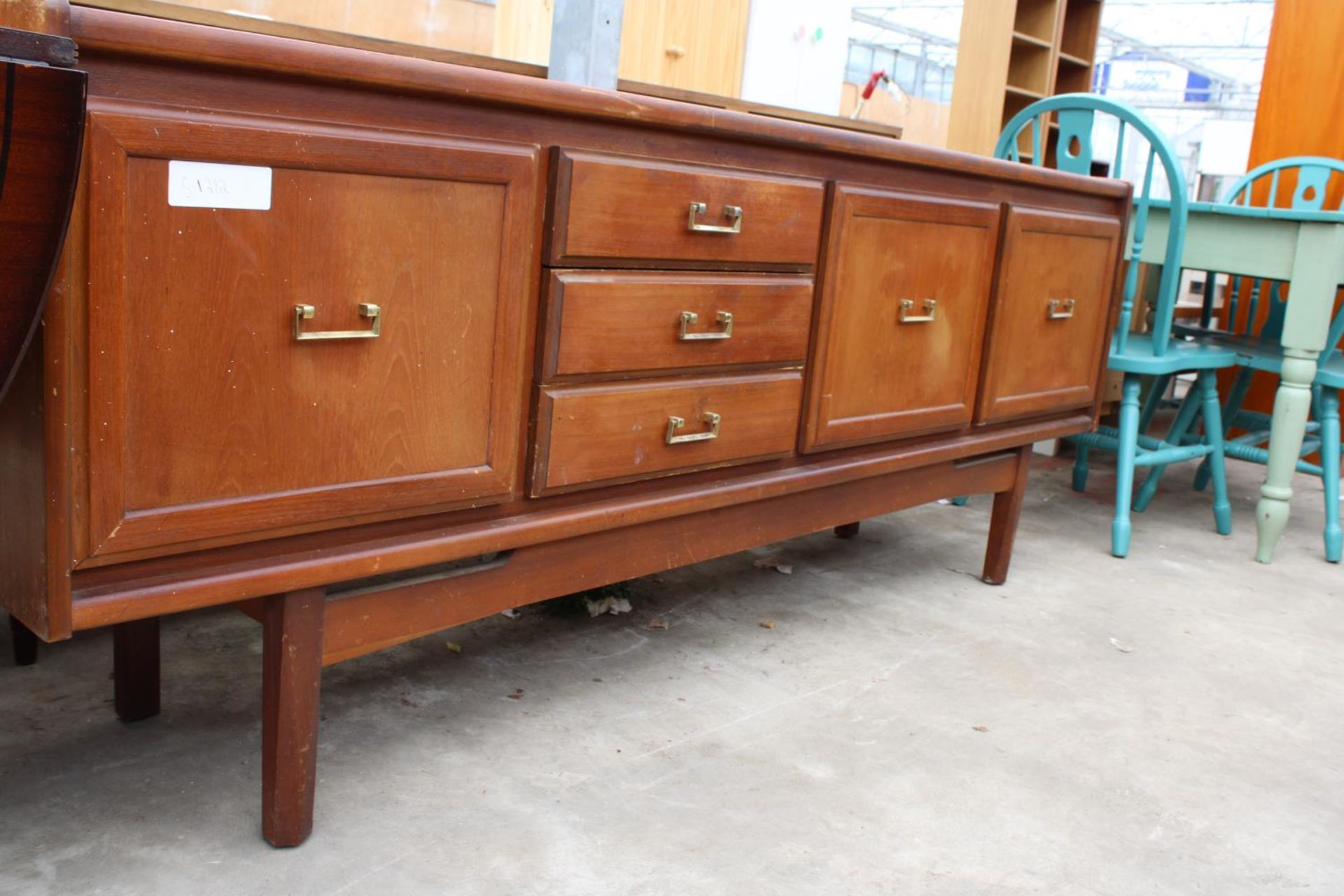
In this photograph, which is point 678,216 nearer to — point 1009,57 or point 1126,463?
point 1126,463

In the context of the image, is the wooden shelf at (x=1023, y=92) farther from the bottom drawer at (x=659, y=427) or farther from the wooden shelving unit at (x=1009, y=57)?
the bottom drawer at (x=659, y=427)

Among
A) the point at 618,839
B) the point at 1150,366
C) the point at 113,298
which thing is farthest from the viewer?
the point at 1150,366

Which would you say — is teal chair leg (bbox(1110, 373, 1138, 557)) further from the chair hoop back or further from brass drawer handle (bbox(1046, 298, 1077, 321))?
brass drawer handle (bbox(1046, 298, 1077, 321))

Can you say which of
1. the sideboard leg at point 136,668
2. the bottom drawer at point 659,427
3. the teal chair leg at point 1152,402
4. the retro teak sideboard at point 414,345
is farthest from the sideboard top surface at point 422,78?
the teal chair leg at point 1152,402

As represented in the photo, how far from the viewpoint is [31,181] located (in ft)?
2.82

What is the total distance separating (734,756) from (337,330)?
0.80 m

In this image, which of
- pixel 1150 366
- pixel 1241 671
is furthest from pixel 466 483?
pixel 1150 366

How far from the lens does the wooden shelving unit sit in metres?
4.99

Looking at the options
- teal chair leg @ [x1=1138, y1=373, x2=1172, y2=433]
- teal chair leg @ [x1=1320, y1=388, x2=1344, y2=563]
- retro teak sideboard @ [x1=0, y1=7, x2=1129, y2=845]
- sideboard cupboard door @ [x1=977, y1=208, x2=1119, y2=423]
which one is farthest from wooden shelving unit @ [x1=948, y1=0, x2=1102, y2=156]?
retro teak sideboard @ [x1=0, y1=7, x2=1129, y2=845]

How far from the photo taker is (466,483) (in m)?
1.33

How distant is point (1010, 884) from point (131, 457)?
3.40 feet

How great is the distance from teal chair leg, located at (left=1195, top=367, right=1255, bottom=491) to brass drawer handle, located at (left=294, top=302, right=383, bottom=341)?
2.86 meters

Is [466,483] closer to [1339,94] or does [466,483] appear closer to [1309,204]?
[1309,204]

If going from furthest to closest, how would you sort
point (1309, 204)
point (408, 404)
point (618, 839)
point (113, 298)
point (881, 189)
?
1. point (1309, 204)
2. point (881, 189)
3. point (618, 839)
4. point (408, 404)
5. point (113, 298)
